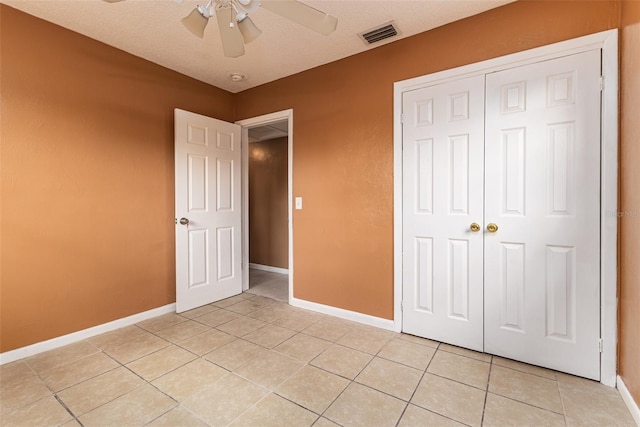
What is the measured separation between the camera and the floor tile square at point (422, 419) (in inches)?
57.0

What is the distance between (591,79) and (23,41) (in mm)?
3936

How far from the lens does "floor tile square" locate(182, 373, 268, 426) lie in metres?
1.51

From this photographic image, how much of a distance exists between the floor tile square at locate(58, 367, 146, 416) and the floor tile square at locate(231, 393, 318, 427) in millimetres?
788

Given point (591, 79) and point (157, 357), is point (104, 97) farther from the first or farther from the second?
point (591, 79)

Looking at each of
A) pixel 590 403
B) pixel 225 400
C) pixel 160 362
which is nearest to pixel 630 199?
pixel 590 403

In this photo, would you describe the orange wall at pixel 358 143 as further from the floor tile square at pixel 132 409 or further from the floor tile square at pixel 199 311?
the floor tile square at pixel 132 409

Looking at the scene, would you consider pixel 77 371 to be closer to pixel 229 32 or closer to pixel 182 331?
pixel 182 331

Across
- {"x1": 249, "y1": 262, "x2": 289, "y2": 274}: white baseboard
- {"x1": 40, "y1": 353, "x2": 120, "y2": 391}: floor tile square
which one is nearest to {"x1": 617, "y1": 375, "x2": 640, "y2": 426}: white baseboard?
{"x1": 40, "y1": 353, "x2": 120, "y2": 391}: floor tile square

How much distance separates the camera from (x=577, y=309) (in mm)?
1820

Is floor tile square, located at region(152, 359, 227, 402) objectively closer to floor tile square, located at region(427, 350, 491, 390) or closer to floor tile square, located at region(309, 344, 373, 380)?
floor tile square, located at region(309, 344, 373, 380)

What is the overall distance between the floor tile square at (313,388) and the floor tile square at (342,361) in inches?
2.4

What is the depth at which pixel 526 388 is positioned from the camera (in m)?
1.72

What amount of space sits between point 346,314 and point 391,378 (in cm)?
97

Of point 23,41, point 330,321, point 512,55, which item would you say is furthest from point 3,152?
point 512,55
